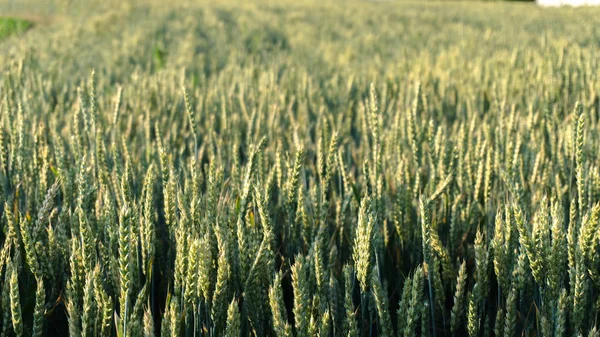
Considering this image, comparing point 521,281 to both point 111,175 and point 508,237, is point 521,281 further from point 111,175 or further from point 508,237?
point 111,175

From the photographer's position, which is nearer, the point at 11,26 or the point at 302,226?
the point at 302,226

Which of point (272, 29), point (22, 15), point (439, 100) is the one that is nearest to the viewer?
point (439, 100)

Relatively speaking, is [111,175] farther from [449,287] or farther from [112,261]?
[449,287]

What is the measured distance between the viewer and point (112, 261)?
0.99m

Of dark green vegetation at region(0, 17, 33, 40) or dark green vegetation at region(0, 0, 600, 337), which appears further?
dark green vegetation at region(0, 17, 33, 40)

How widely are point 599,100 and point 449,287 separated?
1.77 metres

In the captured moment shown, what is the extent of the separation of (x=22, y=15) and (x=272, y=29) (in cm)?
701

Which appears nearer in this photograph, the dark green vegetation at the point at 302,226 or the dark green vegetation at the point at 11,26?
the dark green vegetation at the point at 302,226

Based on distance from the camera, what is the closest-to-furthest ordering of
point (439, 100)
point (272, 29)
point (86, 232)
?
point (86, 232)
point (439, 100)
point (272, 29)

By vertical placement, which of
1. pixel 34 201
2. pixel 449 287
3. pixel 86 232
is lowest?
pixel 449 287

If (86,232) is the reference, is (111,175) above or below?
below

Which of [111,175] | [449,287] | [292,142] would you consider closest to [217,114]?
[292,142]

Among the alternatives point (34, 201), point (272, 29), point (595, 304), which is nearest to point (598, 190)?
point (595, 304)

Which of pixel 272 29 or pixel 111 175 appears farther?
pixel 272 29
